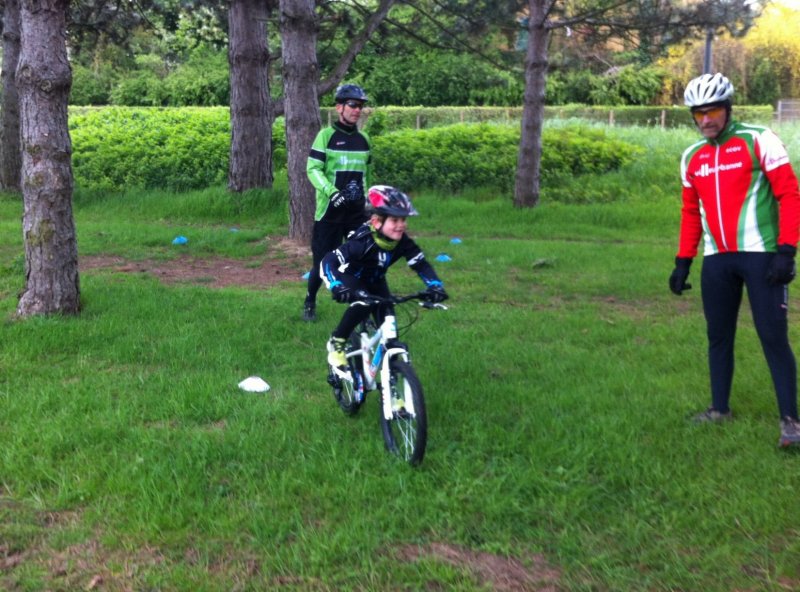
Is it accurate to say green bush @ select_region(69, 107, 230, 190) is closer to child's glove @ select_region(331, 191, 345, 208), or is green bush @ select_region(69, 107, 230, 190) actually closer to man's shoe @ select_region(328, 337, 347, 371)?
child's glove @ select_region(331, 191, 345, 208)

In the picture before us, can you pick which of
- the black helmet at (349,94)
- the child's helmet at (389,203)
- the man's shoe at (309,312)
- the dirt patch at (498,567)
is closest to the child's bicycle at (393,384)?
the child's helmet at (389,203)

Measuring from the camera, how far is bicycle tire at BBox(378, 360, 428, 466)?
4379mm

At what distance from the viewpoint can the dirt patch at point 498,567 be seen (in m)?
3.51

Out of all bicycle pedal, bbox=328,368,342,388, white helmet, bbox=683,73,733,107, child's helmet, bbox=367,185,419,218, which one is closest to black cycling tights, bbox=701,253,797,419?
white helmet, bbox=683,73,733,107

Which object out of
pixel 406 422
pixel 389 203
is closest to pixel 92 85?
pixel 389 203

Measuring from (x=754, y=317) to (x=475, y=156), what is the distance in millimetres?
12623

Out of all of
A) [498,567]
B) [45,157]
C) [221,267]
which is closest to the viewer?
[498,567]

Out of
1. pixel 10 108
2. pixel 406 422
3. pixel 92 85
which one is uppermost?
pixel 92 85

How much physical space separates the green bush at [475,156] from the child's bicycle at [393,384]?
460 inches

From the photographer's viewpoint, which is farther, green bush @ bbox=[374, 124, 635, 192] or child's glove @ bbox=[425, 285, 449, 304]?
green bush @ bbox=[374, 124, 635, 192]

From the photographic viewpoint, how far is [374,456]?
15.4 ft

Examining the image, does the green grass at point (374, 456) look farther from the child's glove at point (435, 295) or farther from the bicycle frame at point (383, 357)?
the child's glove at point (435, 295)

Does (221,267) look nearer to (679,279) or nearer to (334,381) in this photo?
(334,381)

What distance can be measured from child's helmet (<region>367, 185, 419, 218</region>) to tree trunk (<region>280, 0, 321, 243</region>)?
6546 millimetres
